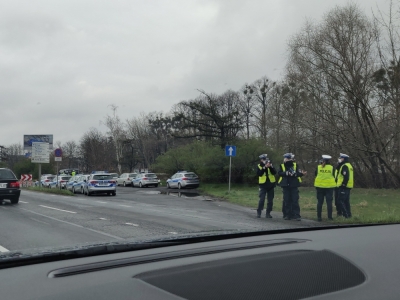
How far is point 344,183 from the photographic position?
41.7 ft

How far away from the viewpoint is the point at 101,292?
180 centimetres

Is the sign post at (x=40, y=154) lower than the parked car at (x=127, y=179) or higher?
higher

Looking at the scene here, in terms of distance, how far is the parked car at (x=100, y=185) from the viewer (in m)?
28.5

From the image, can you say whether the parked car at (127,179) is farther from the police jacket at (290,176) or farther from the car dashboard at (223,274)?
the car dashboard at (223,274)

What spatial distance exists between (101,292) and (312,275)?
1021mm

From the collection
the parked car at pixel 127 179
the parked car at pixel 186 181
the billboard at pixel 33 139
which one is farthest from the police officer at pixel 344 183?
the billboard at pixel 33 139

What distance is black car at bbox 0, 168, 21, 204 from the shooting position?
1853cm

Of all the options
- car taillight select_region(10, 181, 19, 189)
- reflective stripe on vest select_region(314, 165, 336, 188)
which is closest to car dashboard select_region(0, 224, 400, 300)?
reflective stripe on vest select_region(314, 165, 336, 188)

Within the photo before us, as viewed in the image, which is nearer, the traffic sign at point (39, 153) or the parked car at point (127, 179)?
the traffic sign at point (39, 153)

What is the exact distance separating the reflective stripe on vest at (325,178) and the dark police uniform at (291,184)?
0.65 metres

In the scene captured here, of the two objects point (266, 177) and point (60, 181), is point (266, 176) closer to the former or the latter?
point (266, 177)

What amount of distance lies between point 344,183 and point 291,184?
1.47 meters

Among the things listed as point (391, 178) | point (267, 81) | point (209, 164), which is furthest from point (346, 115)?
point (267, 81)

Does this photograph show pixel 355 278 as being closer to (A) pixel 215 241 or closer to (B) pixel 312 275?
(B) pixel 312 275
